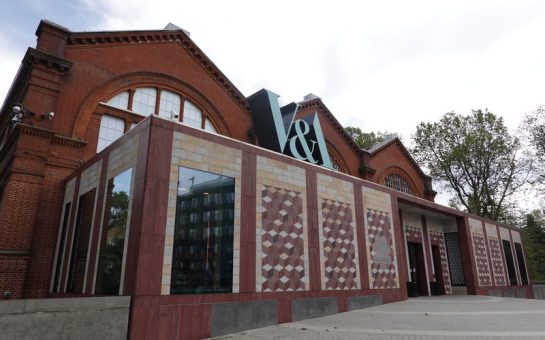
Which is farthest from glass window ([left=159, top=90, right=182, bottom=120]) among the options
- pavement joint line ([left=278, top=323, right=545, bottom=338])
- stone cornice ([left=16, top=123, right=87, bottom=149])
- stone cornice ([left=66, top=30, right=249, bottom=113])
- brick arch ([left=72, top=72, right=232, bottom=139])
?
pavement joint line ([left=278, top=323, right=545, bottom=338])

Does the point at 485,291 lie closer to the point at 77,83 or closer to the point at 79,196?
the point at 79,196

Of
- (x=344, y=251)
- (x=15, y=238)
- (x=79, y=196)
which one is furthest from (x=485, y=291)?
(x=15, y=238)

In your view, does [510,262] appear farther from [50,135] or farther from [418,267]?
[50,135]

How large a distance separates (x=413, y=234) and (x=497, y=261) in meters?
7.56

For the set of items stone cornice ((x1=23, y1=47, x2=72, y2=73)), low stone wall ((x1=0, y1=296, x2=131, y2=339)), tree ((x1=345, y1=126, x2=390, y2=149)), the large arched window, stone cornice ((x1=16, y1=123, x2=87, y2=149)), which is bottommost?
low stone wall ((x1=0, y1=296, x2=131, y2=339))

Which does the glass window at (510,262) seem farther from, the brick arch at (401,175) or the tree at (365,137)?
the tree at (365,137)

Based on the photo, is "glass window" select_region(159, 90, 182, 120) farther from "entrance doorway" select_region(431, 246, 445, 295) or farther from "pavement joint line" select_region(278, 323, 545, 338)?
"entrance doorway" select_region(431, 246, 445, 295)

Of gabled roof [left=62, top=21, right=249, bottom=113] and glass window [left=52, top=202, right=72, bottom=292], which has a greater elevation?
gabled roof [left=62, top=21, right=249, bottom=113]

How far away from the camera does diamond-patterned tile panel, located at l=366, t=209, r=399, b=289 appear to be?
1443 cm

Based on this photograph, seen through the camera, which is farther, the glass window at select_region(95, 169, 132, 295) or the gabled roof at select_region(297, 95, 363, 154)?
the gabled roof at select_region(297, 95, 363, 154)

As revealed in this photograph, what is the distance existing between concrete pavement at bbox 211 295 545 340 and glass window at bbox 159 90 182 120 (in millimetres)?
11248

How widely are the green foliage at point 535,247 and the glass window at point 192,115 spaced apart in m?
42.0

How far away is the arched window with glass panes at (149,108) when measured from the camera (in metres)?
15.4

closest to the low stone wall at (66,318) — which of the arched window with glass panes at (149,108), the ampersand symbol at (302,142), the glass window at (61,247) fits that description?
the glass window at (61,247)
